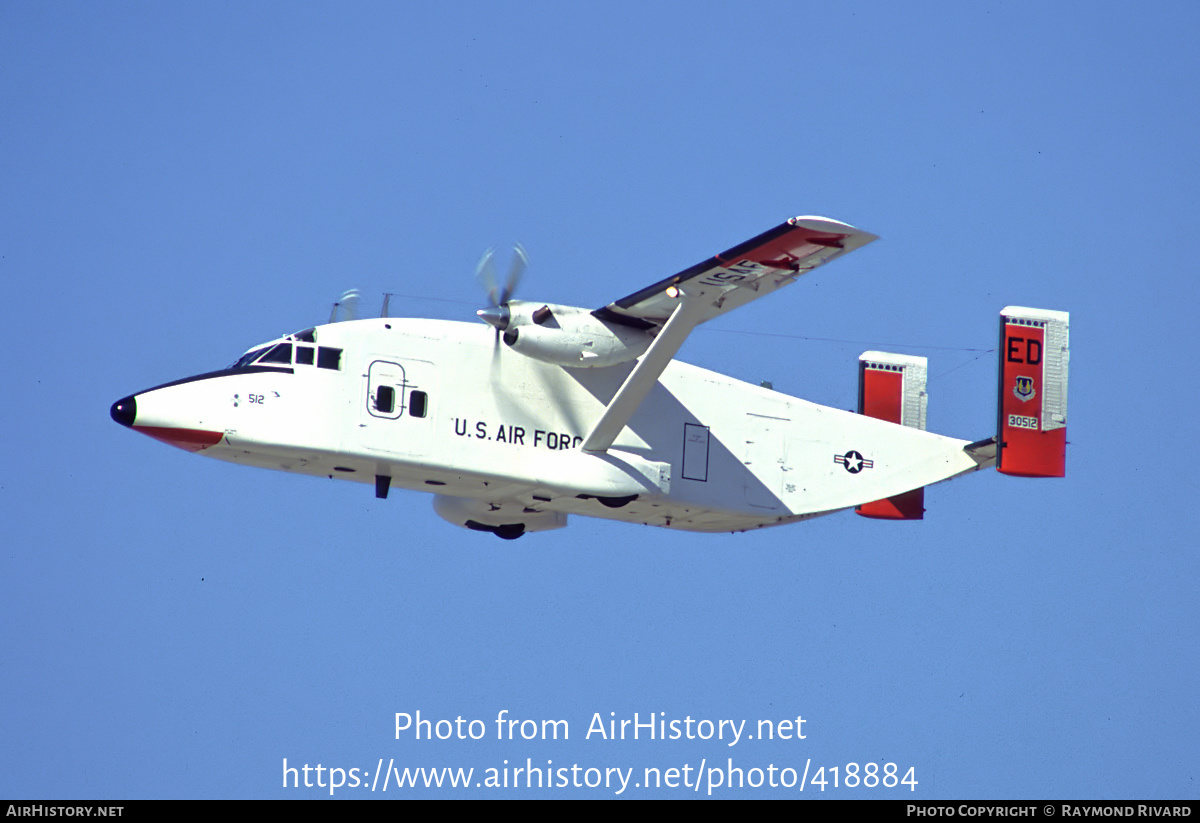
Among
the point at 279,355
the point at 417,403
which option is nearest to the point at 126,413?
the point at 279,355

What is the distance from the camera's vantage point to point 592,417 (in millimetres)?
18109

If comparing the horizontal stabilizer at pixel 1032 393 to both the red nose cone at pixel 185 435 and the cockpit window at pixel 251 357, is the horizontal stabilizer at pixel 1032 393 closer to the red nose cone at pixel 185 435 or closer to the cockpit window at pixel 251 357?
the cockpit window at pixel 251 357

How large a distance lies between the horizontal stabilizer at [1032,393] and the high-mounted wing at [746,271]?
3388mm

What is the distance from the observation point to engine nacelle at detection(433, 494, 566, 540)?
1889 centimetres

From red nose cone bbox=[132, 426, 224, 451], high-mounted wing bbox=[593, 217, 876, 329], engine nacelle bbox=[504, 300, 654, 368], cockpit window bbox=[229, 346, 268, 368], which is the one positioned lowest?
red nose cone bbox=[132, 426, 224, 451]

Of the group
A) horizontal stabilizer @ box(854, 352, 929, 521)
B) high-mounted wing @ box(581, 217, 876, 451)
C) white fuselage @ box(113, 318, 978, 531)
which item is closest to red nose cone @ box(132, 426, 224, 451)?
white fuselage @ box(113, 318, 978, 531)

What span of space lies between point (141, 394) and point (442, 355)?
3097 millimetres

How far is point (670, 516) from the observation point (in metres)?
18.8

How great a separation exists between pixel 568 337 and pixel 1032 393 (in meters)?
5.53

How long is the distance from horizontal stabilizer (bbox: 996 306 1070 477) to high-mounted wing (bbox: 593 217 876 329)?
133 inches

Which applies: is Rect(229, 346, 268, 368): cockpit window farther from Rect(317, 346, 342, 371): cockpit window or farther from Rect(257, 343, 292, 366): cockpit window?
Rect(317, 346, 342, 371): cockpit window
